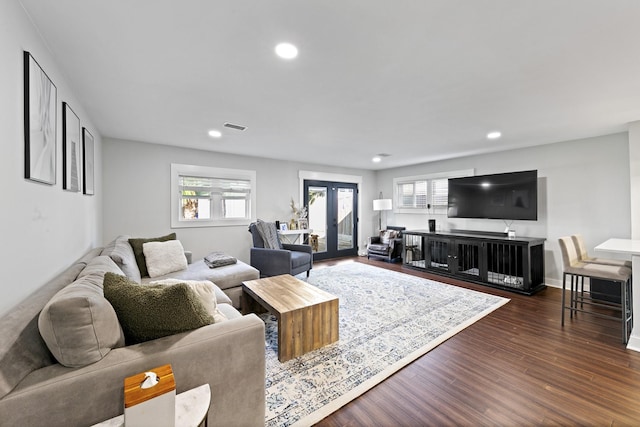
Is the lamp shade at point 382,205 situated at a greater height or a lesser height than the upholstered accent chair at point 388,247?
greater

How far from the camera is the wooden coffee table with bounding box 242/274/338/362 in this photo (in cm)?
222

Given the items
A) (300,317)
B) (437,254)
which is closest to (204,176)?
(300,317)

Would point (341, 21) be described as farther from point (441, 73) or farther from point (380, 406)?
point (380, 406)

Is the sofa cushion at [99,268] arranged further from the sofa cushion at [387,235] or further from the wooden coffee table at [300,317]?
the sofa cushion at [387,235]

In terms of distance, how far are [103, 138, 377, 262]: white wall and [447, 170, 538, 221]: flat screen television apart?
12.4 feet

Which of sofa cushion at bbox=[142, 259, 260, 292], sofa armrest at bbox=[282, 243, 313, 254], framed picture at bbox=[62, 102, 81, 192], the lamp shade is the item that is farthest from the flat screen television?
framed picture at bbox=[62, 102, 81, 192]

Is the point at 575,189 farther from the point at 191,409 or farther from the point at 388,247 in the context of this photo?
the point at 191,409

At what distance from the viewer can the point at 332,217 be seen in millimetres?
6602

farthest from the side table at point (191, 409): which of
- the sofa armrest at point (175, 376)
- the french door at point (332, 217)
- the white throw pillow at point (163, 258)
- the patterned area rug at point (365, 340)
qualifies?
the french door at point (332, 217)

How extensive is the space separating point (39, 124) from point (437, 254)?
5.46 meters

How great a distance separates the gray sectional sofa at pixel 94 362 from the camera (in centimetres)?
91

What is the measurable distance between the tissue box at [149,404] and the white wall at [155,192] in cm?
389

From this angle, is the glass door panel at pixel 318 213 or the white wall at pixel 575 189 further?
the glass door panel at pixel 318 213

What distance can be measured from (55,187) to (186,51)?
1295 millimetres
